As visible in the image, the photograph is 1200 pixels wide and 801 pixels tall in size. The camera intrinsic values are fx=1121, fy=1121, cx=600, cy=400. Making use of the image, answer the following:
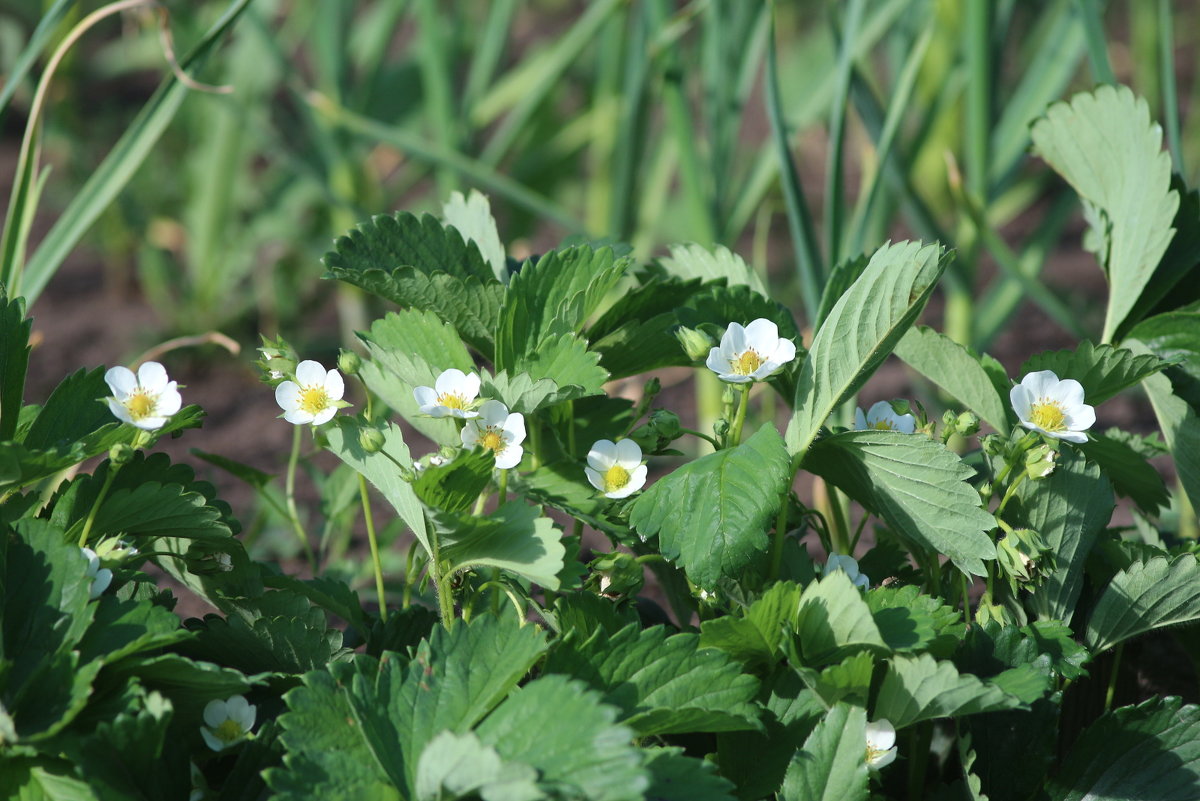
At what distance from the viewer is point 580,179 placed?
295cm

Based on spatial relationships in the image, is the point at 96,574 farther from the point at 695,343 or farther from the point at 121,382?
the point at 695,343

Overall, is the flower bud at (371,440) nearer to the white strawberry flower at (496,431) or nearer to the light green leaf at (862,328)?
the white strawberry flower at (496,431)

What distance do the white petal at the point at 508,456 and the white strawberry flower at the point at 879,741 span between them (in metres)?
0.27

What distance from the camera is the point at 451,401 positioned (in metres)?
0.71

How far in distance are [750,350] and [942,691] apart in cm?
25

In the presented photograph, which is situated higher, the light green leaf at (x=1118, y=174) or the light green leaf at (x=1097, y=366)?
the light green leaf at (x=1118, y=174)

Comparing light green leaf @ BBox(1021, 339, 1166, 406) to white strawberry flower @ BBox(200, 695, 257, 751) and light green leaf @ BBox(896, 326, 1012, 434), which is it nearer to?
light green leaf @ BBox(896, 326, 1012, 434)

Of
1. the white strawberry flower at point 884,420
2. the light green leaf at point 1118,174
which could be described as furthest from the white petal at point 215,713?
the light green leaf at point 1118,174

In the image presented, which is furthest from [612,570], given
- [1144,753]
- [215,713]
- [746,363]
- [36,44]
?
[36,44]

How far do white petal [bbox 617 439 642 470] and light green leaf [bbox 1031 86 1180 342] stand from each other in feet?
1.35

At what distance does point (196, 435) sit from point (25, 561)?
1.46 m

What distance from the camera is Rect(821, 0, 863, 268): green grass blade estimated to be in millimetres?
1142

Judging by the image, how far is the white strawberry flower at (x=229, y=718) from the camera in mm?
696

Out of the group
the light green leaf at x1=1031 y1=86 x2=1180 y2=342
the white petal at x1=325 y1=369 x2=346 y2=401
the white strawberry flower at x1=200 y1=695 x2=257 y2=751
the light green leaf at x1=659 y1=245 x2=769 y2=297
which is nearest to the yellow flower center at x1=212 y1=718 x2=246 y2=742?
the white strawberry flower at x1=200 y1=695 x2=257 y2=751
